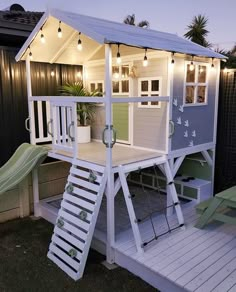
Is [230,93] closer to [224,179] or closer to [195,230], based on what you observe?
[224,179]

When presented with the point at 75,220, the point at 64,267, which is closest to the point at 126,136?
the point at 75,220

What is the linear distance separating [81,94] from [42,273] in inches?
118

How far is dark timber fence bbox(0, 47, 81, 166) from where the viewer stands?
177 inches

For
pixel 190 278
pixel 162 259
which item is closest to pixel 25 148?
pixel 162 259

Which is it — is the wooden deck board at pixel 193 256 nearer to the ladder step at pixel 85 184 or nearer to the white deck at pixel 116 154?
the ladder step at pixel 85 184

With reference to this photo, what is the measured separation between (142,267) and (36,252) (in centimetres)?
144

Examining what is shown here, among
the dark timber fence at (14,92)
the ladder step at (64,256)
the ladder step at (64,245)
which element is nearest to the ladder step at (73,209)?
the ladder step at (64,245)

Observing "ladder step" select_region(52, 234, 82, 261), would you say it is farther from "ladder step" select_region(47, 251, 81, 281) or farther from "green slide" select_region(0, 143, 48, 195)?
"green slide" select_region(0, 143, 48, 195)

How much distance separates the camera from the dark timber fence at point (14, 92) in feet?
14.7

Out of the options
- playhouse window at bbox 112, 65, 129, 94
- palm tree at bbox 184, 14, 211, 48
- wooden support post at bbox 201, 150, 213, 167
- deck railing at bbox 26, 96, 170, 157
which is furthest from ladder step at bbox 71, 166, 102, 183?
palm tree at bbox 184, 14, 211, 48

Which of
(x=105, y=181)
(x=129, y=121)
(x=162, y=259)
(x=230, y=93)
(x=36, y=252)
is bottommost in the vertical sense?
(x=36, y=252)

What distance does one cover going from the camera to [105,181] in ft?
10.7

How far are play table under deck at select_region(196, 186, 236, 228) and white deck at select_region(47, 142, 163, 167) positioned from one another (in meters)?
0.97

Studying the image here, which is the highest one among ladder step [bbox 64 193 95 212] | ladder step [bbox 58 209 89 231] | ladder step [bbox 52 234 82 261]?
ladder step [bbox 64 193 95 212]
